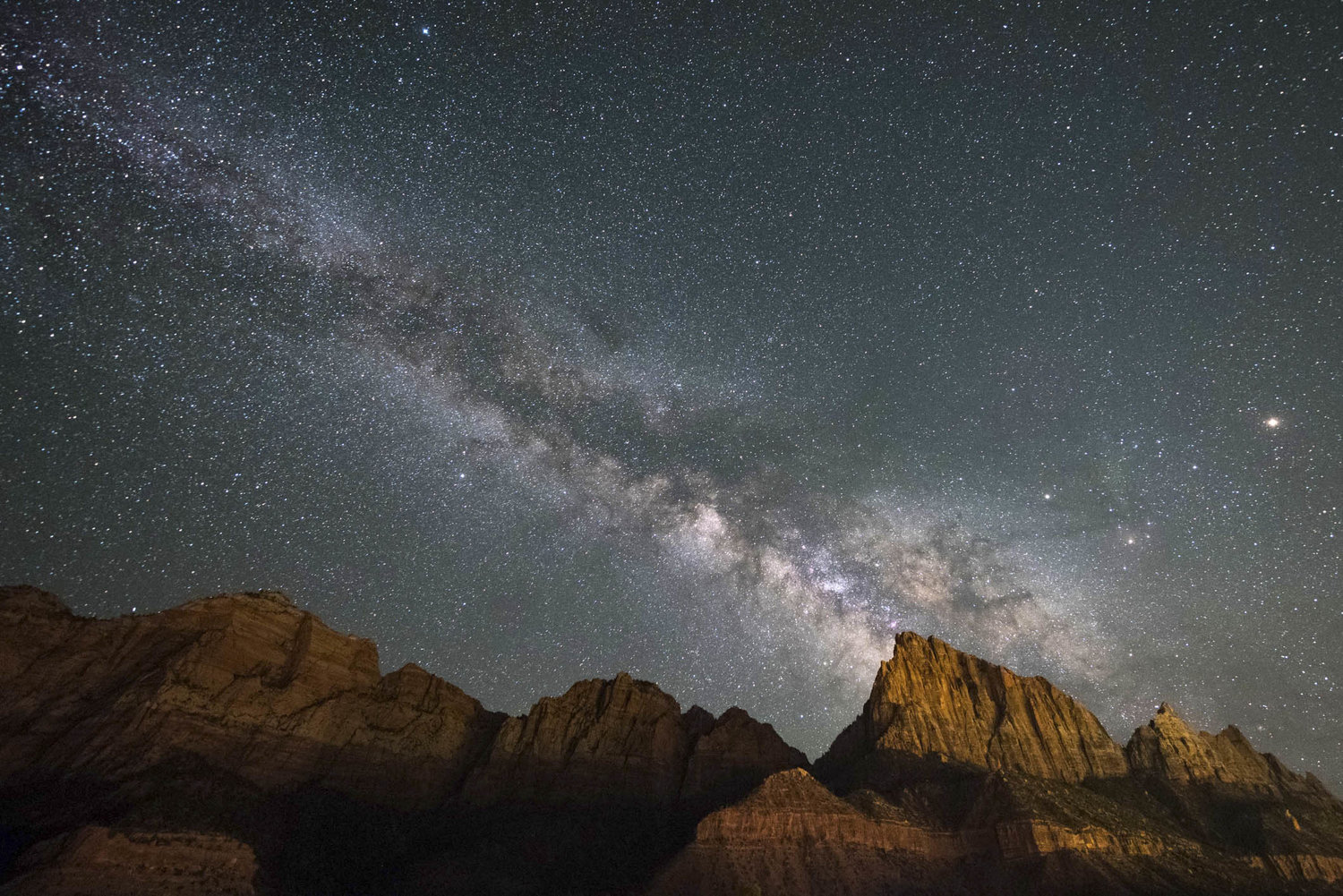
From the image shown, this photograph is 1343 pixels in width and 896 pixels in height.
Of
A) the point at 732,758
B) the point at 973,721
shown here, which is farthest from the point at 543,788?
the point at 973,721

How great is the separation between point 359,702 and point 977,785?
78.0 metres

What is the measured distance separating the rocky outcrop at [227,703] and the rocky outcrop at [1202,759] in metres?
93.7

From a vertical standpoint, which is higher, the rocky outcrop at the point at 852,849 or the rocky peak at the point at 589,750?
the rocky peak at the point at 589,750

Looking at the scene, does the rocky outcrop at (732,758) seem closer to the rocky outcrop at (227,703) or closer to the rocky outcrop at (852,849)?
the rocky outcrop at (852,849)

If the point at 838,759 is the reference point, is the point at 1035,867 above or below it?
below

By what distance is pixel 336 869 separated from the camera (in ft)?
218

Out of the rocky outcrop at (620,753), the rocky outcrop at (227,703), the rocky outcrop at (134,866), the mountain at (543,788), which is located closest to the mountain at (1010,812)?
the mountain at (543,788)

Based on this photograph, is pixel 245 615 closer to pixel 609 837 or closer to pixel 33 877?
pixel 33 877

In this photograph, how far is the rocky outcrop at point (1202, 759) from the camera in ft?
304

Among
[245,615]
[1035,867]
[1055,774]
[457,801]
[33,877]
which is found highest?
[245,615]

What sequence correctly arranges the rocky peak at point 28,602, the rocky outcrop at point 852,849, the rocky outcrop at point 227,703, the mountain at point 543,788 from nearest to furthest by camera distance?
the mountain at point 543,788 < the rocky outcrop at point 852,849 < the rocky outcrop at point 227,703 < the rocky peak at point 28,602

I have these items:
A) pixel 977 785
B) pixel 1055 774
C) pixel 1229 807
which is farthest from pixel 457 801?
pixel 1229 807

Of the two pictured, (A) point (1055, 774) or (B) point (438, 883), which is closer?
(B) point (438, 883)

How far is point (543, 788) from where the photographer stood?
90.7 metres
